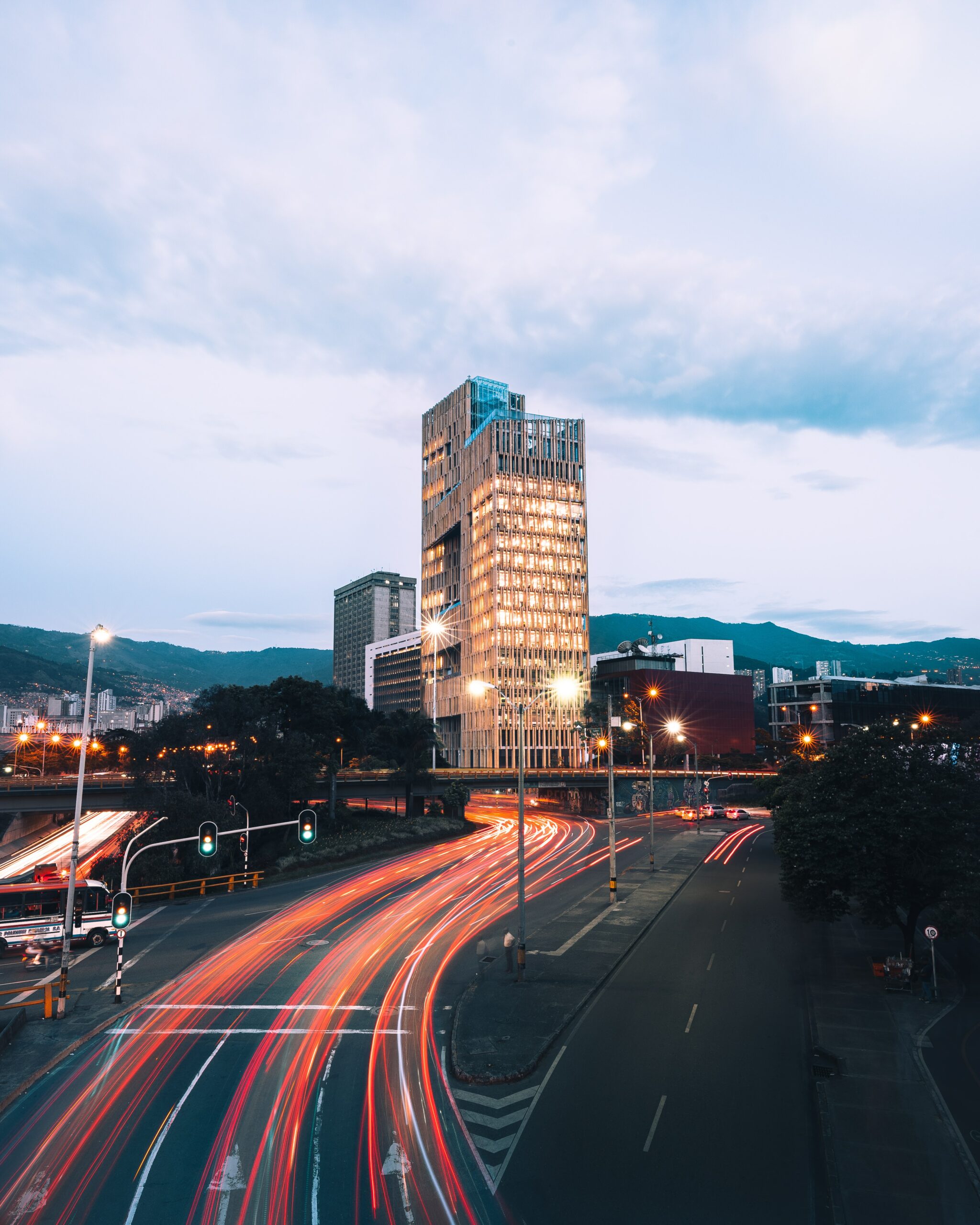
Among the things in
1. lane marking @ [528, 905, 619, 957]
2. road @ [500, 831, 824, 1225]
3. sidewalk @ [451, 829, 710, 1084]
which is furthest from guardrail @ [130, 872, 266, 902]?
road @ [500, 831, 824, 1225]

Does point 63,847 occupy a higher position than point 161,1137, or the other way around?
point 161,1137

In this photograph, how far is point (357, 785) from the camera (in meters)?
82.2

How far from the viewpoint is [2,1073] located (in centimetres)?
1978

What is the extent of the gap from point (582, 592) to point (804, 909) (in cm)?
13446

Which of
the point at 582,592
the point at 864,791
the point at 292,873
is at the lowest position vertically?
the point at 292,873

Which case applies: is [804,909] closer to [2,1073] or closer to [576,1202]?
[576,1202]

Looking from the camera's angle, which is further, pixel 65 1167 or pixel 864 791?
pixel 864 791

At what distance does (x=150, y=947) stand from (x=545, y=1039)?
2127 centimetres

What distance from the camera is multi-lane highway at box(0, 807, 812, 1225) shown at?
14.0m

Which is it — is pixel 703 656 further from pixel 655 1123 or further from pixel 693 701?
pixel 655 1123

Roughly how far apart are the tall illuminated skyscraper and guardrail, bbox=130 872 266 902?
3912 inches

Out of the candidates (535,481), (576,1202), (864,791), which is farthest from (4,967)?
(535,481)

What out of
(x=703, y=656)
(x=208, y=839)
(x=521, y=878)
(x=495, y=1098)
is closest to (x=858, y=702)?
(x=703, y=656)

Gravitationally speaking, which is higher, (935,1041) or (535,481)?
(535,481)
